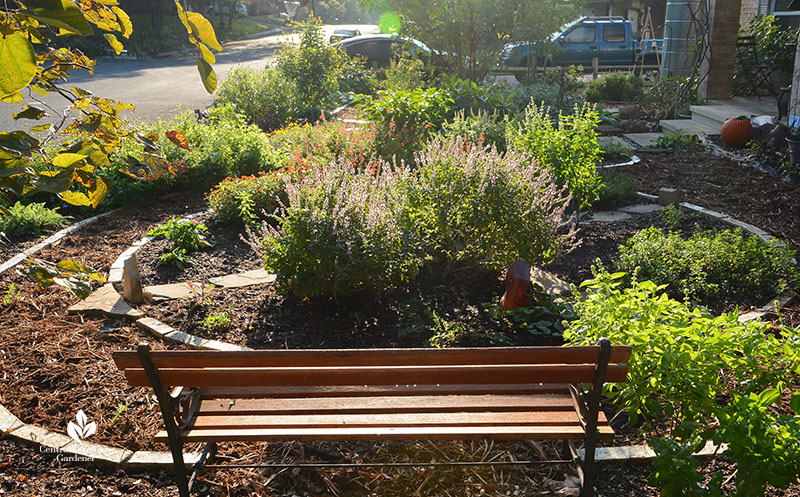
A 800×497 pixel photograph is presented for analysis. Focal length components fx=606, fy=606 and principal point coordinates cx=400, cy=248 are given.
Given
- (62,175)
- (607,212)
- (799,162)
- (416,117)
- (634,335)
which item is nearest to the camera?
(62,175)

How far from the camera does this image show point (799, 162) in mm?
7453

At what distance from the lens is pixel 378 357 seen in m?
2.35

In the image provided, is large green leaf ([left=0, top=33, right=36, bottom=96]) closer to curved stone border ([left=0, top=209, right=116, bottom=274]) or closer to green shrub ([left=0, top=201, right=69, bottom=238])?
curved stone border ([left=0, top=209, right=116, bottom=274])

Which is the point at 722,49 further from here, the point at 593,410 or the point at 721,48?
the point at 593,410

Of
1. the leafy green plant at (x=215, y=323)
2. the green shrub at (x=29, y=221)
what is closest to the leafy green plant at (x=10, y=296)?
the green shrub at (x=29, y=221)

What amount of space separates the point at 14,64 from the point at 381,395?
2222mm

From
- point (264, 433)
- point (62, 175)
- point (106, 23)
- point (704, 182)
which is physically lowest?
point (704, 182)

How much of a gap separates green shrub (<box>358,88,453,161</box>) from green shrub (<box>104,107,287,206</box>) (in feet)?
4.49

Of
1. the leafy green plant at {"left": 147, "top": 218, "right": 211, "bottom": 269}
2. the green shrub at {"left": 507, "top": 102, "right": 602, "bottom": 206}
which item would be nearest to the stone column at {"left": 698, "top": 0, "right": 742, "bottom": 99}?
the green shrub at {"left": 507, "top": 102, "right": 602, "bottom": 206}

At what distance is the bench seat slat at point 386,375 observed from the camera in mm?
2355

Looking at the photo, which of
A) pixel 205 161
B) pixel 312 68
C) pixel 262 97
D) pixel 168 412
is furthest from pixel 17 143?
pixel 312 68

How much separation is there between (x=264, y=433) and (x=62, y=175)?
1.54 metres

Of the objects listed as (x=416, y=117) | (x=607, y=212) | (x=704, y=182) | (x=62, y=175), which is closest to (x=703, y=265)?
(x=607, y=212)

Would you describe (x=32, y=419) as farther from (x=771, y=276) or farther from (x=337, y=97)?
(x=337, y=97)
